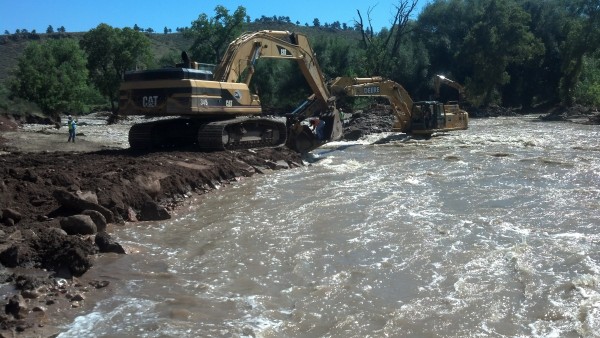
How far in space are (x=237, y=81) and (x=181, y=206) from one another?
22.7 feet

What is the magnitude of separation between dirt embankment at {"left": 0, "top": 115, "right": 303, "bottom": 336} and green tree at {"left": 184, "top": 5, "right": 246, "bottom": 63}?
131 feet

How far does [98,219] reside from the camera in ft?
32.3

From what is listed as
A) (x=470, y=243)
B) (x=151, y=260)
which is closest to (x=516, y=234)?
(x=470, y=243)

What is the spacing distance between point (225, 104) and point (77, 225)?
872 cm

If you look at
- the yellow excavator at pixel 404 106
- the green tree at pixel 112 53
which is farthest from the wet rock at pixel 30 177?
the green tree at pixel 112 53

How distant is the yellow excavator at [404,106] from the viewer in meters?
24.0

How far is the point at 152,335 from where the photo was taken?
20.6 feet

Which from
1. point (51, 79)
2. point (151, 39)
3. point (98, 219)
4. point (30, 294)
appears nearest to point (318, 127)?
point (98, 219)

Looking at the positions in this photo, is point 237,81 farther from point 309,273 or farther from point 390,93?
point 309,273

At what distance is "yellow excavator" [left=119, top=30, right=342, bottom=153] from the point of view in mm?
16406

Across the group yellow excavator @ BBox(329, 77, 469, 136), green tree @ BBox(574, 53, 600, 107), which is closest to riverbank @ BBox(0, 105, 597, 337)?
yellow excavator @ BBox(329, 77, 469, 136)

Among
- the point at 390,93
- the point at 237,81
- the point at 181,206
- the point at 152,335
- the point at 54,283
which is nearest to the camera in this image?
the point at 152,335

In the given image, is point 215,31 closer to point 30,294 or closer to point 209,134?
point 209,134

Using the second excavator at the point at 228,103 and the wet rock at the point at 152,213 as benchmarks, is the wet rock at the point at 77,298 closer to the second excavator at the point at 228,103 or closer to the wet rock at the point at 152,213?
the wet rock at the point at 152,213
